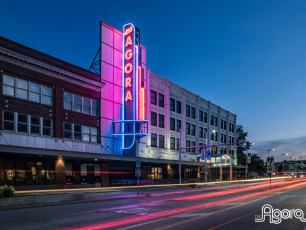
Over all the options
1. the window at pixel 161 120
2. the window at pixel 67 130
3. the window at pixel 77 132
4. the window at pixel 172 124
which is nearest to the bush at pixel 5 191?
the window at pixel 67 130

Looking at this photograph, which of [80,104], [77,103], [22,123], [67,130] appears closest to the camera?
[22,123]

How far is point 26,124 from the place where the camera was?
2986 cm

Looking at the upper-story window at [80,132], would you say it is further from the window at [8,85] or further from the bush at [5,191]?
the bush at [5,191]

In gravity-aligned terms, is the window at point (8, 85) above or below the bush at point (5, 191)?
above

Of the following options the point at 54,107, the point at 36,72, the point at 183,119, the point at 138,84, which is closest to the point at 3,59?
the point at 36,72

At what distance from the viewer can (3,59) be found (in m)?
28.2

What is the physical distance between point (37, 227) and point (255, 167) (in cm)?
10851

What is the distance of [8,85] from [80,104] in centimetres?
929

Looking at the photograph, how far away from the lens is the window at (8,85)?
28.4 metres

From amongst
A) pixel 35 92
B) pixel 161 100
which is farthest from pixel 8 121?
pixel 161 100

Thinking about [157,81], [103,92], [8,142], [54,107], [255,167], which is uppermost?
[157,81]

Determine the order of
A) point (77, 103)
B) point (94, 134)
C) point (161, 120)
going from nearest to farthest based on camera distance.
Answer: point (77, 103) < point (94, 134) < point (161, 120)

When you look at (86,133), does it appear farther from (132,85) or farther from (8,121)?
(8,121)

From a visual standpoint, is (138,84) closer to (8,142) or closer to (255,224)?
(8,142)
